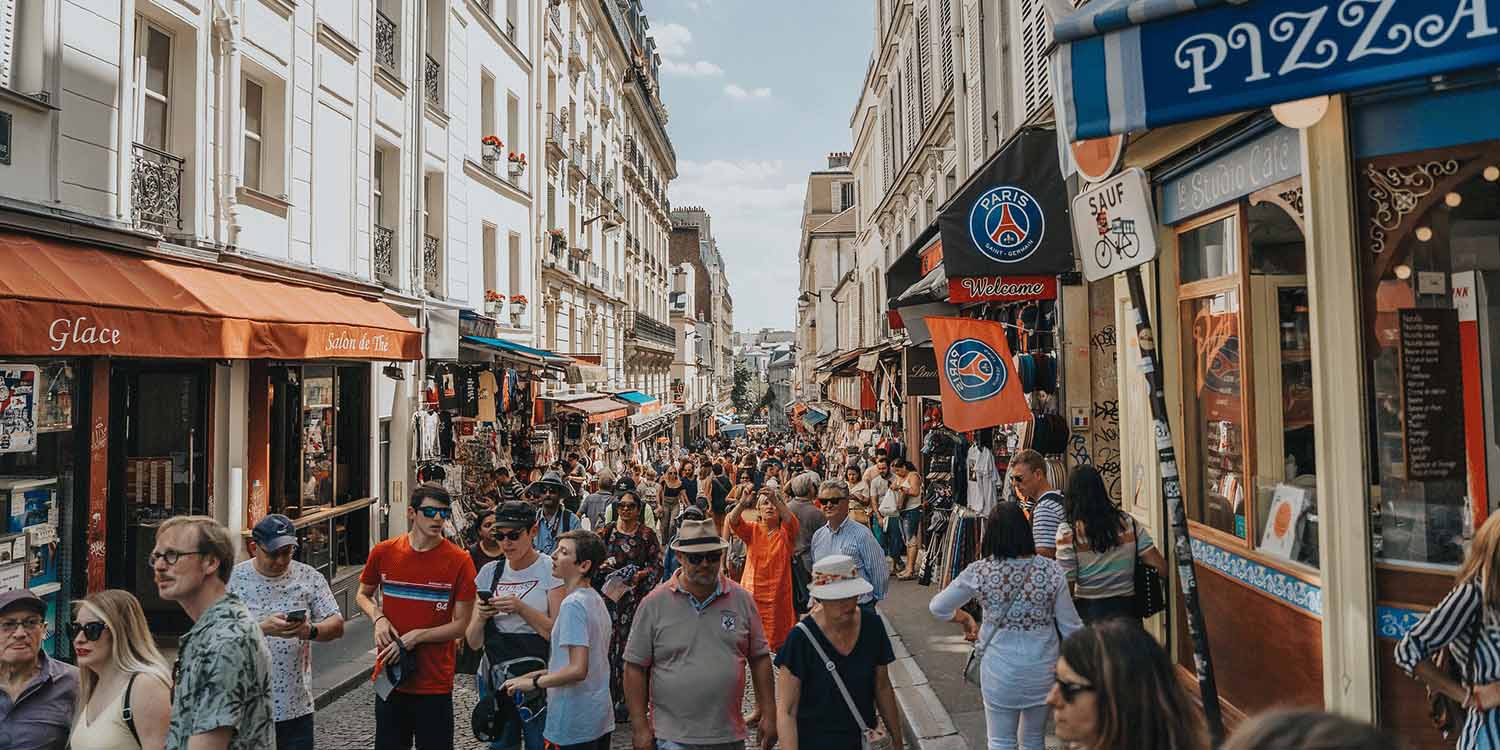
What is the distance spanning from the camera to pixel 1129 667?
7.20ft

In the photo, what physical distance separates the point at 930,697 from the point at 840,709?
3428 mm

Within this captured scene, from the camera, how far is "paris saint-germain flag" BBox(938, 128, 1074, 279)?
807 cm

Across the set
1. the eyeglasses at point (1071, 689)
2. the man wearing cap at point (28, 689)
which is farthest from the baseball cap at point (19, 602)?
the eyeglasses at point (1071, 689)

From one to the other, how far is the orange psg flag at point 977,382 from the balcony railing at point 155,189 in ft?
24.8

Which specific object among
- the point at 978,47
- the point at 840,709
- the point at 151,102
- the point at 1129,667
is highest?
the point at 978,47

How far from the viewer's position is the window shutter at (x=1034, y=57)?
952cm

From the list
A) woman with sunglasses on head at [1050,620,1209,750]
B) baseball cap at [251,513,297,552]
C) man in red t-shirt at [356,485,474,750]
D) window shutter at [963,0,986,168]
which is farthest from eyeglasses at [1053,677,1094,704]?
window shutter at [963,0,986,168]

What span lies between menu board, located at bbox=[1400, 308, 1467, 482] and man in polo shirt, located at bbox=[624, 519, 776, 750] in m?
3.44

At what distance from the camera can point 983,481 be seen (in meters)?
10.1

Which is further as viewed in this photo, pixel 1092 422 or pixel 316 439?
pixel 316 439

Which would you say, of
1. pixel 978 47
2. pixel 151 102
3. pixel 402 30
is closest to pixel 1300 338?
pixel 978 47

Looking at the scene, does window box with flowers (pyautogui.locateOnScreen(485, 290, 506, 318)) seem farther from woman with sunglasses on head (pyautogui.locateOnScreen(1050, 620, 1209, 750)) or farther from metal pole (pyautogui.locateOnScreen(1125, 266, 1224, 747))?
woman with sunglasses on head (pyautogui.locateOnScreen(1050, 620, 1209, 750))

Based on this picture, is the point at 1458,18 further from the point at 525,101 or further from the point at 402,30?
the point at 525,101

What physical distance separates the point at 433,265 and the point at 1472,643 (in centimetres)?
1533
